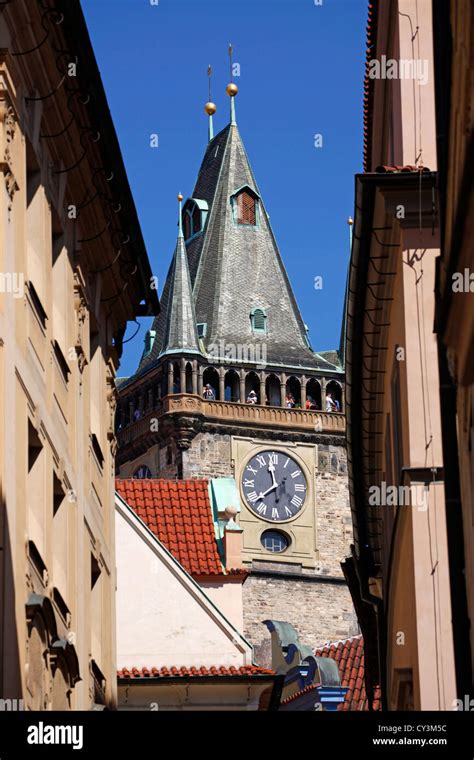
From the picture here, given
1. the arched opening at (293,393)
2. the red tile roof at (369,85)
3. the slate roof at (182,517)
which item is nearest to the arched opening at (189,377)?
the arched opening at (293,393)

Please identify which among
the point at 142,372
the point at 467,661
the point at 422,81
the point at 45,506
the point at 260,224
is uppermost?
the point at 260,224

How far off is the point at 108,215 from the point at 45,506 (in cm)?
528

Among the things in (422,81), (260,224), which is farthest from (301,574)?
(422,81)

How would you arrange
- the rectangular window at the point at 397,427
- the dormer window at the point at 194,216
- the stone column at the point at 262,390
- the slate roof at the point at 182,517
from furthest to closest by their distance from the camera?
the dormer window at the point at 194,216 < the stone column at the point at 262,390 < the slate roof at the point at 182,517 < the rectangular window at the point at 397,427

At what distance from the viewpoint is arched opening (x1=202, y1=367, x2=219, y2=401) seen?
84.1 meters

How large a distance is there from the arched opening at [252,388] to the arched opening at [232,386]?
356 mm

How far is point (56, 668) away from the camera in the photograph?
718 inches

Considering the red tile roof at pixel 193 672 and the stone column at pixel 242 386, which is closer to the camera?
the red tile roof at pixel 193 672

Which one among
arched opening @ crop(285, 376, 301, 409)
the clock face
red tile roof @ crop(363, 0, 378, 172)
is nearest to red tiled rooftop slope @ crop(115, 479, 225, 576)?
red tile roof @ crop(363, 0, 378, 172)

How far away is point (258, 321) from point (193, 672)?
57809 mm

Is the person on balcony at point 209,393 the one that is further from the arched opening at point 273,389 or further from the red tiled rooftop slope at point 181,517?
the red tiled rooftop slope at point 181,517

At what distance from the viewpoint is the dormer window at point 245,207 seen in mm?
91188

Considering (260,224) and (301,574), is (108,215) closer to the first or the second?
(301,574)

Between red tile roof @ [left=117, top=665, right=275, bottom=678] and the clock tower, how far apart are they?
47246mm
